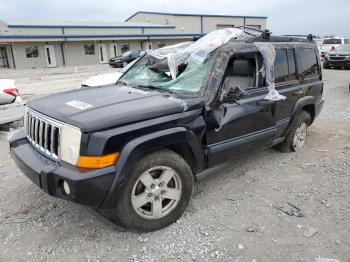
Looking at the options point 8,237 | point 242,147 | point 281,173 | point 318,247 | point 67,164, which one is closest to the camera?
point 67,164

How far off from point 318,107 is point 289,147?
944 millimetres

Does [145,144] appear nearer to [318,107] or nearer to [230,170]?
[230,170]

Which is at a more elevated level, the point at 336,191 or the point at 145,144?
the point at 145,144

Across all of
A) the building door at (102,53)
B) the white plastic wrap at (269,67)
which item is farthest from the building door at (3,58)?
the white plastic wrap at (269,67)

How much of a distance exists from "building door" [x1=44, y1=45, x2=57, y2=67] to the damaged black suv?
2954cm

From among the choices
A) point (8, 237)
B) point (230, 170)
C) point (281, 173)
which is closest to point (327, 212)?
point (281, 173)

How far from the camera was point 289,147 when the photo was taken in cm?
500

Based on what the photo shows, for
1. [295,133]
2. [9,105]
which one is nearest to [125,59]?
[9,105]

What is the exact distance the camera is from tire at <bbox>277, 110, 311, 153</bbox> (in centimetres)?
481

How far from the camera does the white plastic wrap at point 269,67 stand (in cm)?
396

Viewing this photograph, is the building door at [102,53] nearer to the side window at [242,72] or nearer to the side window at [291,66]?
the side window at [291,66]

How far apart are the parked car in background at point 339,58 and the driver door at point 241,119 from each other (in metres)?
16.4

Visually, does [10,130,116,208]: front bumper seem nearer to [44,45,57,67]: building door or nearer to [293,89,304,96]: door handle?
[293,89,304,96]: door handle

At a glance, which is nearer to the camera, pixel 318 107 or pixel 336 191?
pixel 336 191
